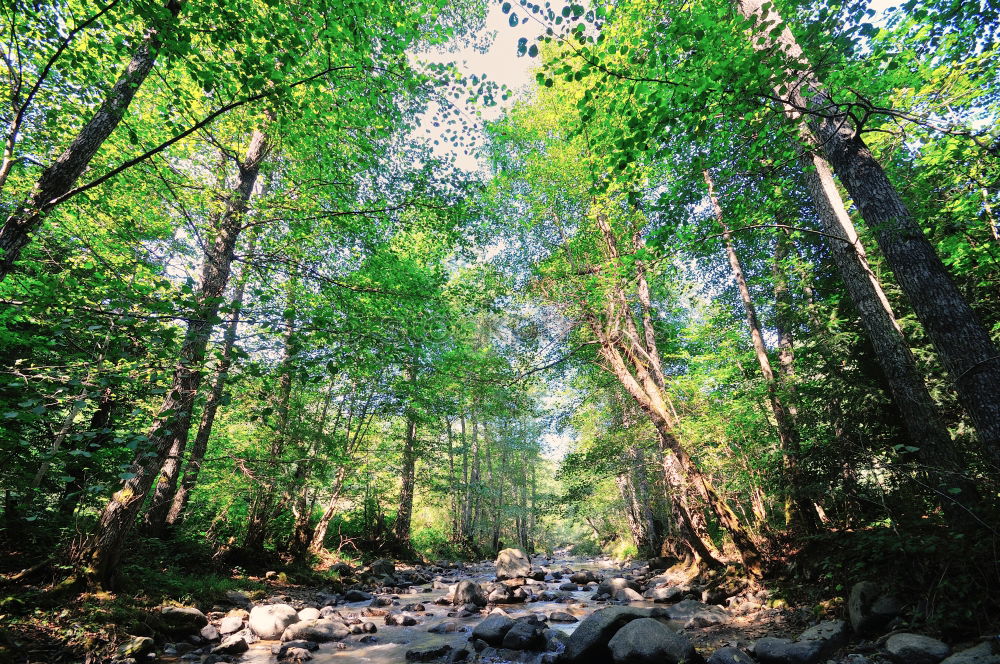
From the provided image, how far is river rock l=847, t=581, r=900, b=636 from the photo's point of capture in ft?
16.1

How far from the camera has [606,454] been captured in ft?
40.3

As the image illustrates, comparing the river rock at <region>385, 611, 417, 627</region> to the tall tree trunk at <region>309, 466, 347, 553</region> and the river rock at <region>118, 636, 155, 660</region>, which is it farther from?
the tall tree trunk at <region>309, 466, 347, 553</region>

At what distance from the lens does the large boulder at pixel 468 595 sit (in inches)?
414

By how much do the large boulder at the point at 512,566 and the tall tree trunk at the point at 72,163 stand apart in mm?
Answer: 15692

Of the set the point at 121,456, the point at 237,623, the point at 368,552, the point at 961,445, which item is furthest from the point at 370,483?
the point at 961,445

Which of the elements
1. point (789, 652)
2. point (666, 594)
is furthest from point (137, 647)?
point (666, 594)

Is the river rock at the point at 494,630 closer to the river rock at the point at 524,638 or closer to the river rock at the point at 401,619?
the river rock at the point at 524,638

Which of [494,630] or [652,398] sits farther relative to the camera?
[652,398]

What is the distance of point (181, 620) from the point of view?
6.48 metres

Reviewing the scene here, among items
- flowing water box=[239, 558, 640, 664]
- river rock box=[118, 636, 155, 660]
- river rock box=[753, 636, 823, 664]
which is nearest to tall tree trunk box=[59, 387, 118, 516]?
river rock box=[118, 636, 155, 660]

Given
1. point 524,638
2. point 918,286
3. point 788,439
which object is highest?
point 918,286

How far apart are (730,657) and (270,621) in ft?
23.7

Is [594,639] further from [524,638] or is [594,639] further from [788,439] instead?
[788,439]

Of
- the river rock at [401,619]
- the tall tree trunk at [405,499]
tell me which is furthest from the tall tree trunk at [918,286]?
the tall tree trunk at [405,499]
